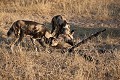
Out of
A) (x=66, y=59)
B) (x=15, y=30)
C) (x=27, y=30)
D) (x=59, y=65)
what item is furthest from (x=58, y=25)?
(x=59, y=65)

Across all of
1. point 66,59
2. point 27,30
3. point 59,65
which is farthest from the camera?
point 27,30

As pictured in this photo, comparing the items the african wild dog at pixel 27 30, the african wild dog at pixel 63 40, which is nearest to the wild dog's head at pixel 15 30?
the african wild dog at pixel 27 30

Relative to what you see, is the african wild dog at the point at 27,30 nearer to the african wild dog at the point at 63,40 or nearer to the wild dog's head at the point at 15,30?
the wild dog's head at the point at 15,30

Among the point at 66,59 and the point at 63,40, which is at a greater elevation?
the point at 66,59

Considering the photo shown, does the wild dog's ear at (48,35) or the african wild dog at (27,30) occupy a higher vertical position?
the african wild dog at (27,30)

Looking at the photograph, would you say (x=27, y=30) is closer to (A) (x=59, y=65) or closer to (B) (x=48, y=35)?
(B) (x=48, y=35)

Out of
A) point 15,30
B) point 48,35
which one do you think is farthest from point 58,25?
point 15,30

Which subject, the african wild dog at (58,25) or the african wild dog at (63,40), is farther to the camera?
the african wild dog at (58,25)

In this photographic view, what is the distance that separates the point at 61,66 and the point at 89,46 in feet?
6.29

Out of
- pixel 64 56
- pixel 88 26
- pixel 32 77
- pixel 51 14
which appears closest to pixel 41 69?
pixel 32 77

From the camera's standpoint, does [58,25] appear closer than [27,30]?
No

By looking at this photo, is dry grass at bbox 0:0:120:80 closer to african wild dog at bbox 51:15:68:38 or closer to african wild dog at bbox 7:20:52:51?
african wild dog at bbox 7:20:52:51

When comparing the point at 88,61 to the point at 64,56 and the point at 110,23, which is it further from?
the point at 110,23

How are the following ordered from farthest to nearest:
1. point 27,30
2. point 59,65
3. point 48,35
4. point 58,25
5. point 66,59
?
point 58,25
point 48,35
point 27,30
point 66,59
point 59,65
